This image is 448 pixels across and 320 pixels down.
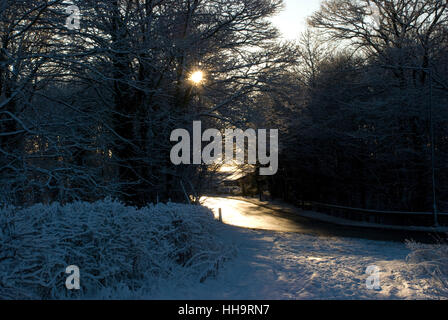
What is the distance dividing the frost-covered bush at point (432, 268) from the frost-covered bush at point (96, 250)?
3428 mm

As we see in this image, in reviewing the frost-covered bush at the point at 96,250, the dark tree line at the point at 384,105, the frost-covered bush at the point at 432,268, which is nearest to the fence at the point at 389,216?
the dark tree line at the point at 384,105

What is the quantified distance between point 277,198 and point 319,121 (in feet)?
59.3

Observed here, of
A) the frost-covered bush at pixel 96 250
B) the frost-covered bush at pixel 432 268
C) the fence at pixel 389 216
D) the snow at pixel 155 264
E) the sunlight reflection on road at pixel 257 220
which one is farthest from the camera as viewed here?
the fence at pixel 389 216

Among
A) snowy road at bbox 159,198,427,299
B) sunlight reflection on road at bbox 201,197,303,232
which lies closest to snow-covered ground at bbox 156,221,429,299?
snowy road at bbox 159,198,427,299

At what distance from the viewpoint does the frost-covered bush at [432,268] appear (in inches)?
228

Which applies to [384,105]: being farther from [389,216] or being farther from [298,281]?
[298,281]

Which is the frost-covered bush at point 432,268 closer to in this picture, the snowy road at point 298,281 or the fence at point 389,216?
the snowy road at point 298,281

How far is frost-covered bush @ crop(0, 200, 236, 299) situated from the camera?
409 cm

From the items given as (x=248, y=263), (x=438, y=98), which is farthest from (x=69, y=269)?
(x=438, y=98)

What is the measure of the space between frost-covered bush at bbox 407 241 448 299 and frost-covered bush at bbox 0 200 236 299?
11.2 ft

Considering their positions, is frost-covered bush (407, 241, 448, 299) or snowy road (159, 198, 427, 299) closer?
snowy road (159, 198, 427, 299)

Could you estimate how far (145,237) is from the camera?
580 centimetres

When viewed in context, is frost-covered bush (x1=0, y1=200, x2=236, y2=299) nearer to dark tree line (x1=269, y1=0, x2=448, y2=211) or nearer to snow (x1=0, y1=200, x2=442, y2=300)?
snow (x1=0, y1=200, x2=442, y2=300)
